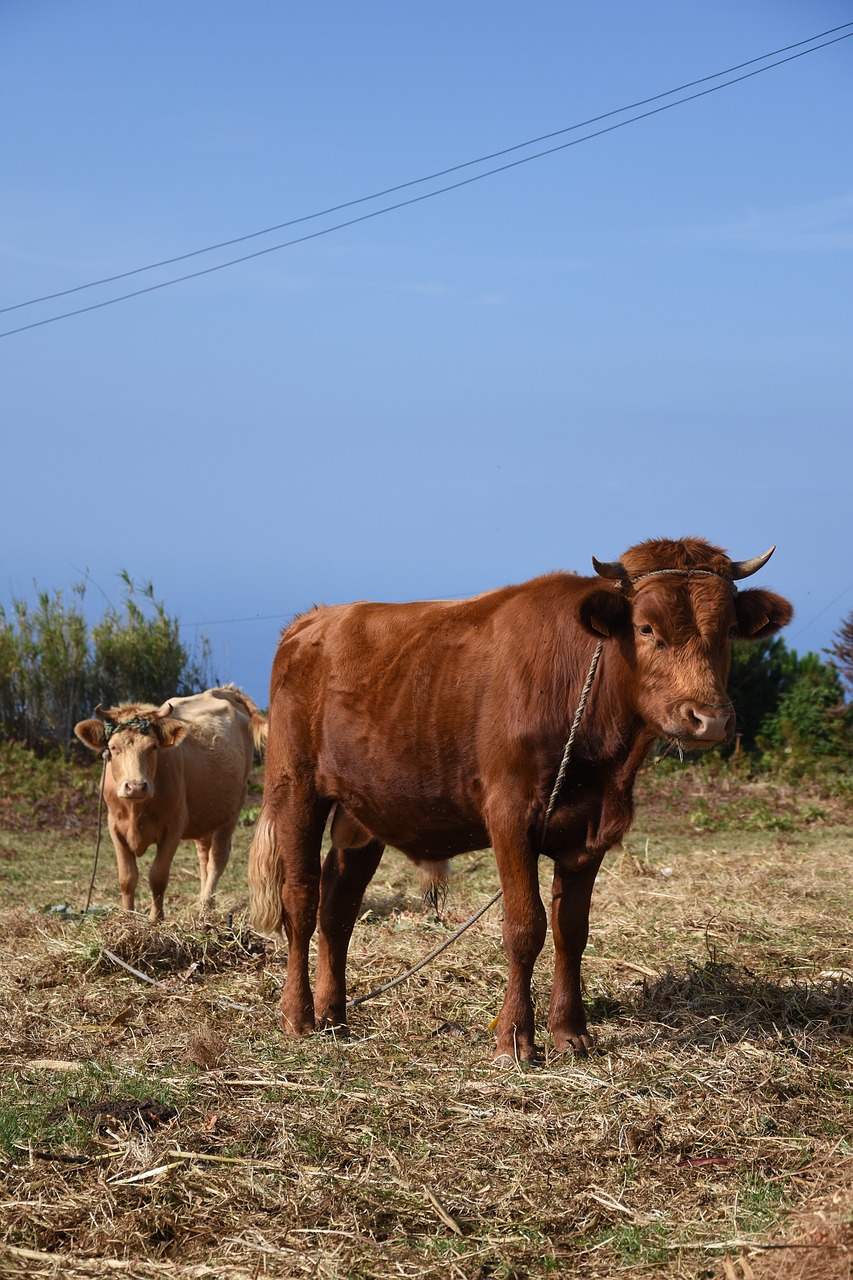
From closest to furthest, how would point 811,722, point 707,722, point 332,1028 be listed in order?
point 707,722 → point 332,1028 → point 811,722

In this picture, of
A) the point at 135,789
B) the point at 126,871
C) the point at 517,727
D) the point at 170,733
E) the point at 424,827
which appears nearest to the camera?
the point at 517,727

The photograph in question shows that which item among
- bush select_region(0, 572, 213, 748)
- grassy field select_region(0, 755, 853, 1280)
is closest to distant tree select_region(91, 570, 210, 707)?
bush select_region(0, 572, 213, 748)

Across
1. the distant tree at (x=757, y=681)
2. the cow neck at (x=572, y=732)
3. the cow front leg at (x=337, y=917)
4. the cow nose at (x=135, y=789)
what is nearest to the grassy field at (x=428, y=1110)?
the cow front leg at (x=337, y=917)

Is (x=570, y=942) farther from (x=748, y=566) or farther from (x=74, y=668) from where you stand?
(x=74, y=668)

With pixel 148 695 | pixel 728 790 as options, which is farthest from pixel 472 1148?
pixel 148 695

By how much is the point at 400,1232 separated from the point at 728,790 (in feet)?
40.0

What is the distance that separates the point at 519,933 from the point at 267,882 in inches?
69.0

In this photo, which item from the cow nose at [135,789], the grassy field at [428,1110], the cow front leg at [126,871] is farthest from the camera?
the cow front leg at [126,871]

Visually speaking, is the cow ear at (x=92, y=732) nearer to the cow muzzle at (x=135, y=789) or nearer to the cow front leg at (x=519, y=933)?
the cow muzzle at (x=135, y=789)

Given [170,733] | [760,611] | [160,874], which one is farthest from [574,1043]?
[170,733]

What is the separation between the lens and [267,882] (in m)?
6.70

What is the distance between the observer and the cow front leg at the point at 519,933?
5391 millimetres

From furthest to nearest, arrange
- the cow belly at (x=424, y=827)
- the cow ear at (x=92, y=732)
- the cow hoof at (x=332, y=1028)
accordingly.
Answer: the cow ear at (x=92, y=732) → the cow hoof at (x=332, y=1028) → the cow belly at (x=424, y=827)

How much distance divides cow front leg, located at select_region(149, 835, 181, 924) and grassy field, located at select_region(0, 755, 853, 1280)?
3.93ft
